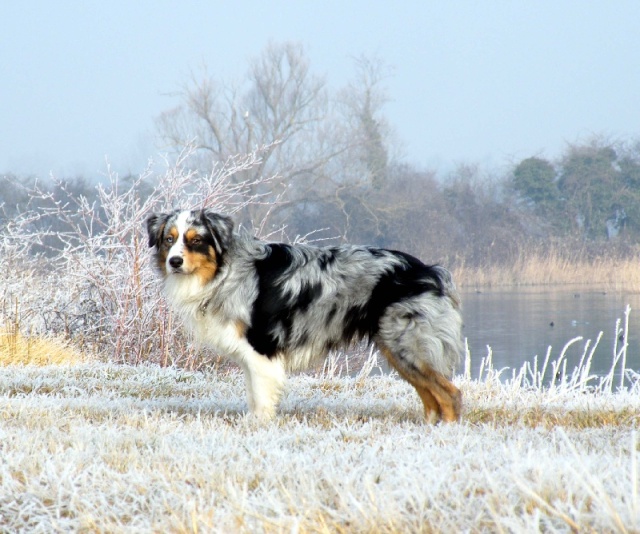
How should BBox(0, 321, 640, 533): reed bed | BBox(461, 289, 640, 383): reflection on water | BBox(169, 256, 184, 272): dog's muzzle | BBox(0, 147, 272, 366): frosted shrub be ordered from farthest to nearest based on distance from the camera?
BBox(461, 289, 640, 383): reflection on water → BBox(0, 147, 272, 366): frosted shrub → BBox(169, 256, 184, 272): dog's muzzle → BBox(0, 321, 640, 533): reed bed

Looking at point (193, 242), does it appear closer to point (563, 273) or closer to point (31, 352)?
point (31, 352)

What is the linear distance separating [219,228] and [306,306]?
0.77 m

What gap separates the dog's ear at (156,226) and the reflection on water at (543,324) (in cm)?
774

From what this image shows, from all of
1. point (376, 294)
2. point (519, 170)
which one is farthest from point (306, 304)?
point (519, 170)

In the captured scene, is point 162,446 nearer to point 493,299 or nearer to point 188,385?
point 188,385

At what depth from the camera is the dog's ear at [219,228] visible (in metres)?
5.27

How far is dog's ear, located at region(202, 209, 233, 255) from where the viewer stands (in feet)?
17.3

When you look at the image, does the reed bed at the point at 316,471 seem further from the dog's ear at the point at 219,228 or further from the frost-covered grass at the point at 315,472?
the dog's ear at the point at 219,228

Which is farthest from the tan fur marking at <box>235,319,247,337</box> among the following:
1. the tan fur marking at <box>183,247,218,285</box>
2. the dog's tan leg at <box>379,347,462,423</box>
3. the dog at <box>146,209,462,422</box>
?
the dog's tan leg at <box>379,347,462,423</box>

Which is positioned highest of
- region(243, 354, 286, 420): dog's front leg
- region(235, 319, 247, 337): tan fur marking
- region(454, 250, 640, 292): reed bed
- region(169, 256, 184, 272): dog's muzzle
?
region(169, 256, 184, 272): dog's muzzle

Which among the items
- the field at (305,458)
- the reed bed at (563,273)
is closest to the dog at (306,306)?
the field at (305,458)

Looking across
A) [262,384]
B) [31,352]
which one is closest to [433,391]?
[262,384]

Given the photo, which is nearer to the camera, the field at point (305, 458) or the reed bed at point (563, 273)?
the field at point (305, 458)

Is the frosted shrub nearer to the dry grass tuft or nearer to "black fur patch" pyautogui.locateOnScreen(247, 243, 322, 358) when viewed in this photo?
the dry grass tuft
